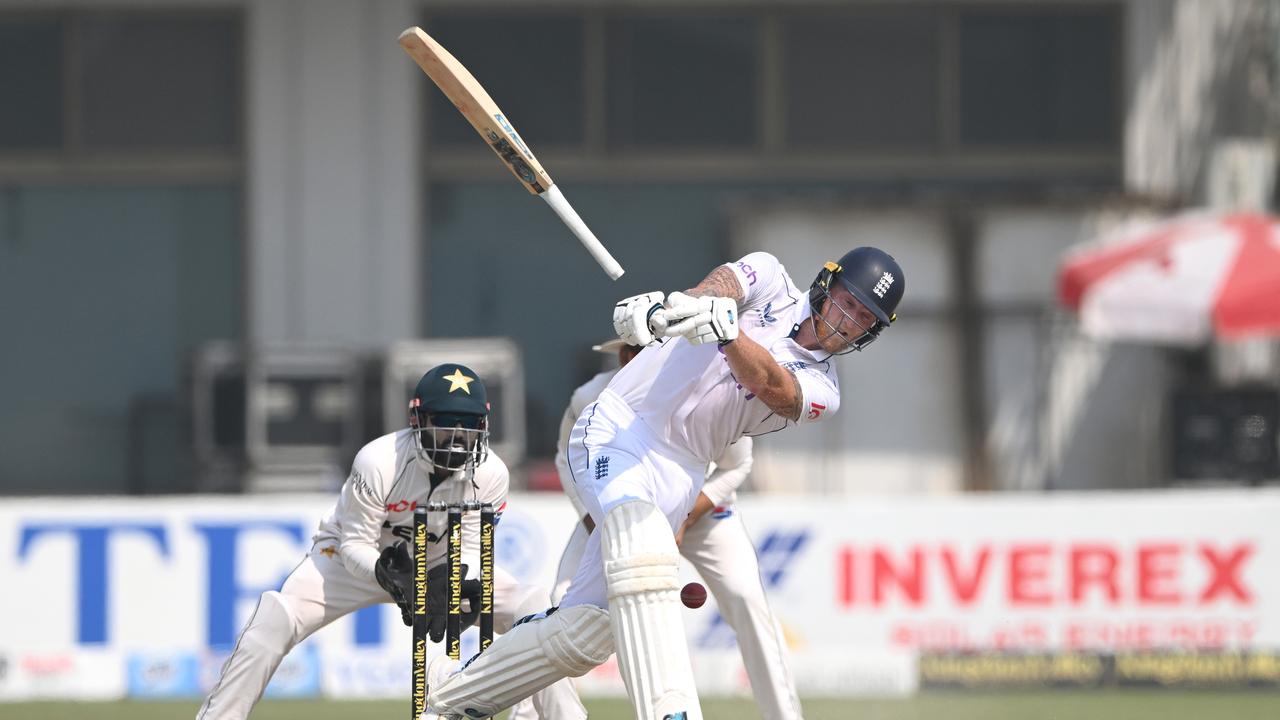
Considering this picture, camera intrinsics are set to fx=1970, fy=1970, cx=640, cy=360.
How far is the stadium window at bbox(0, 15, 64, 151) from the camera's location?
1336 centimetres

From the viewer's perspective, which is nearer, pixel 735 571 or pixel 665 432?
pixel 665 432

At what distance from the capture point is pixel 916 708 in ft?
26.8

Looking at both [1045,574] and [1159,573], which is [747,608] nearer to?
[1045,574]

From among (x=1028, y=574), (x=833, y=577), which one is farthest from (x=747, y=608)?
(x=1028, y=574)

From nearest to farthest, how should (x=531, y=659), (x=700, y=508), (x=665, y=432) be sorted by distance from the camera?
1. (x=531, y=659)
2. (x=665, y=432)
3. (x=700, y=508)

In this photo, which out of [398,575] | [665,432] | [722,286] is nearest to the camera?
[722,286]

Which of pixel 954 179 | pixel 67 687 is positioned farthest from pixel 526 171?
pixel 954 179

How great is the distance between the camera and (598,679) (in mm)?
8734

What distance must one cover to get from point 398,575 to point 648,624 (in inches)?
34.6

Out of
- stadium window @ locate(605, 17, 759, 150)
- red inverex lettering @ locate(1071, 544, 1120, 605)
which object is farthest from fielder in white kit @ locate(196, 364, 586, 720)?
stadium window @ locate(605, 17, 759, 150)

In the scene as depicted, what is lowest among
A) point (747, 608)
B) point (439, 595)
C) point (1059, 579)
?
point (1059, 579)

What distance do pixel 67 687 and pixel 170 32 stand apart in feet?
20.1

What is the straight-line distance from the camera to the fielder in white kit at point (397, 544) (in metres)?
5.45

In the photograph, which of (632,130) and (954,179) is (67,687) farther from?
(954,179)
